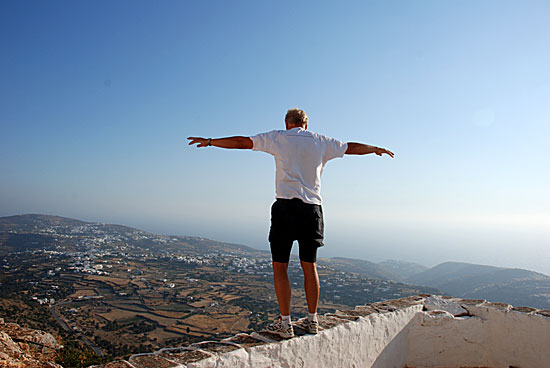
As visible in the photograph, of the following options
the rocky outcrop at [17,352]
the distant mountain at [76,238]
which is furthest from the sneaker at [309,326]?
the distant mountain at [76,238]

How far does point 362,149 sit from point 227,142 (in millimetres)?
1134

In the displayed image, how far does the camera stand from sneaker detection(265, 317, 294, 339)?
6.96ft

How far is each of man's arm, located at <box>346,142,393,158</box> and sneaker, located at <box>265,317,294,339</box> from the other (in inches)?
55.0

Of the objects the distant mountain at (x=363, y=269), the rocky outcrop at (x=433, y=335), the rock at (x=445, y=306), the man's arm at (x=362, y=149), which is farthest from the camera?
the distant mountain at (x=363, y=269)

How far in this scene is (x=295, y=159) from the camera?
226 centimetres

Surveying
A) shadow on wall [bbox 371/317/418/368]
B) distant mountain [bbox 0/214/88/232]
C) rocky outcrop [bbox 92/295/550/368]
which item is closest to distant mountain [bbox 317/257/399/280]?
rocky outcrop [bbox 92/295/550/368]

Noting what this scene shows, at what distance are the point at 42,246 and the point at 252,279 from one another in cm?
4249

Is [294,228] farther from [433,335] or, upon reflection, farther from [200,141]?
[433,335]

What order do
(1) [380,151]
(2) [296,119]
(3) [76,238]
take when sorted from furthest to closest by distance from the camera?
(3) [76,238], (1) [380,151], (2) [296,119]

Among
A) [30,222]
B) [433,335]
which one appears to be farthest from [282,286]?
[30,222]

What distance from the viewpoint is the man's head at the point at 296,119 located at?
2.48 meters

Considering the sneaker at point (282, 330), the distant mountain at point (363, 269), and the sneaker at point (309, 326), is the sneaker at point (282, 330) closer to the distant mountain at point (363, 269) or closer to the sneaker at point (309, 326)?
the sneaker at point (309, 326)

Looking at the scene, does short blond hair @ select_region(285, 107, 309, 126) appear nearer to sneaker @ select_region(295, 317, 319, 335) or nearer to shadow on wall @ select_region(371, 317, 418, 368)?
sneaker @ select_region(295, 317, 319, 335)

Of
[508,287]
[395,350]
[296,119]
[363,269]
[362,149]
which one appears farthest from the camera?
[363,269]
